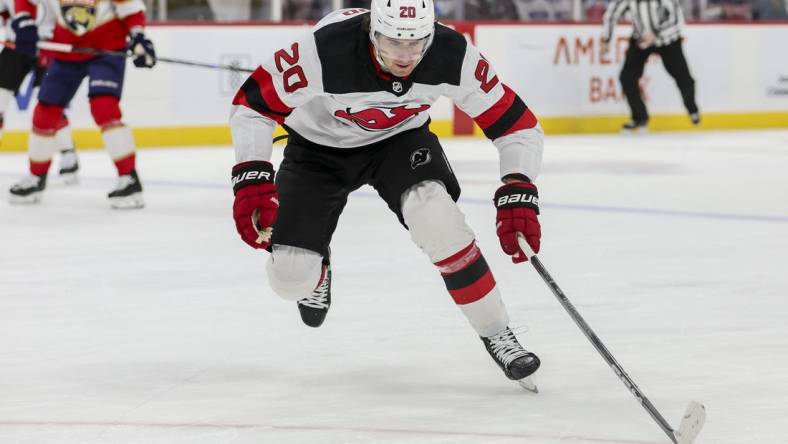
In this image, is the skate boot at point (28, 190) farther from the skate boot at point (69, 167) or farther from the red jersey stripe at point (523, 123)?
the red jersey stripe at point (523, 123)

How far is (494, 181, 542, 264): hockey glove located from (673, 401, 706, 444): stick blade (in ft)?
1.76

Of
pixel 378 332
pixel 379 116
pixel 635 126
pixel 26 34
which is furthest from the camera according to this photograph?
pixel 635 126

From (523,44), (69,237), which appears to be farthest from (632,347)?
(523,44)

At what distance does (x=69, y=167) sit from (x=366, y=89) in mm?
5029

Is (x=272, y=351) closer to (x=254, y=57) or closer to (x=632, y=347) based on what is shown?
(x=632, y=347)

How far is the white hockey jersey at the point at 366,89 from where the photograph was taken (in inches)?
124

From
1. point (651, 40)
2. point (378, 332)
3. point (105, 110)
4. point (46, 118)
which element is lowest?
point (651, 40)

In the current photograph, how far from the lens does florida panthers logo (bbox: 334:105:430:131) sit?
10.7 feet

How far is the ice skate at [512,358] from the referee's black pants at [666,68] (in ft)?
27.5

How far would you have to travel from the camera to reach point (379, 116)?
3.27 m

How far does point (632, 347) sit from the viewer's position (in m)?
3.59

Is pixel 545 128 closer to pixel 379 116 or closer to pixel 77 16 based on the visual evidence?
pixel 77 16

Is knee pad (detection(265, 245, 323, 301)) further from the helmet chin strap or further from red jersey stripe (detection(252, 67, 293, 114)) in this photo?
the helmet chin strap

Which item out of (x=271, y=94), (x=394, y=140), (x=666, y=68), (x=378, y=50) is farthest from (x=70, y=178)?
(x=666, y=68)
